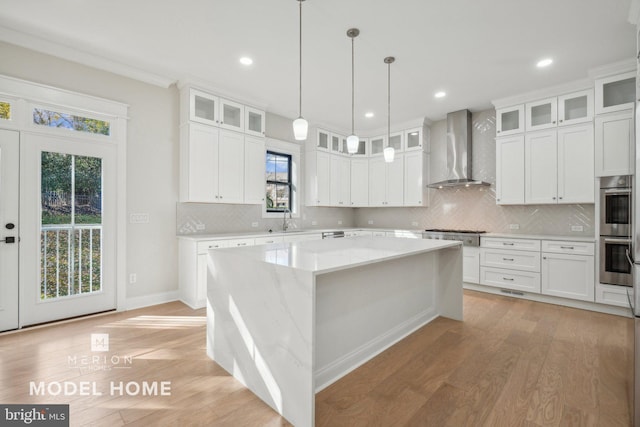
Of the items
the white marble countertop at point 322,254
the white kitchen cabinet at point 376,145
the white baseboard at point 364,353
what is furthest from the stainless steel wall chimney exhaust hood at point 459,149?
the white baseboard at point 364,353

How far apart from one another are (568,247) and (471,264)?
1.19 meters

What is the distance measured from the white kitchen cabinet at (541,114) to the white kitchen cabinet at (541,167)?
108 mm

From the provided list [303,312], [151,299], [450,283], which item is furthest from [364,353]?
[151,299]

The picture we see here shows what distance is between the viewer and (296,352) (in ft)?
5.28

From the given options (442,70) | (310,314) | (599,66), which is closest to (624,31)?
(599,66)

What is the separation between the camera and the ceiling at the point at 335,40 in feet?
8.13

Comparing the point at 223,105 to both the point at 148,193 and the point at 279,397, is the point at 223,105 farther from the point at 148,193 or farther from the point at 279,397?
the point at 279,397

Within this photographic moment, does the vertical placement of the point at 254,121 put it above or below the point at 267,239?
above

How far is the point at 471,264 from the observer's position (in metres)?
4.47

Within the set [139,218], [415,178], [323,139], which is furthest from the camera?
[323,139]

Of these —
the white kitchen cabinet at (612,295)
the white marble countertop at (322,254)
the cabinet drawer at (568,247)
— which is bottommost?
the white kitchen cabinet at (612,295)

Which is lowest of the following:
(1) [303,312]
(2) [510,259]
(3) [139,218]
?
(2) [510,259]

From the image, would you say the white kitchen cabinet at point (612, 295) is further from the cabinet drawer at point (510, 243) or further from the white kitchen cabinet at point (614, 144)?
the white kitchen cabinet at point (614, 144)

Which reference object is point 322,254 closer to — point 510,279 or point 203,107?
point 203,107
